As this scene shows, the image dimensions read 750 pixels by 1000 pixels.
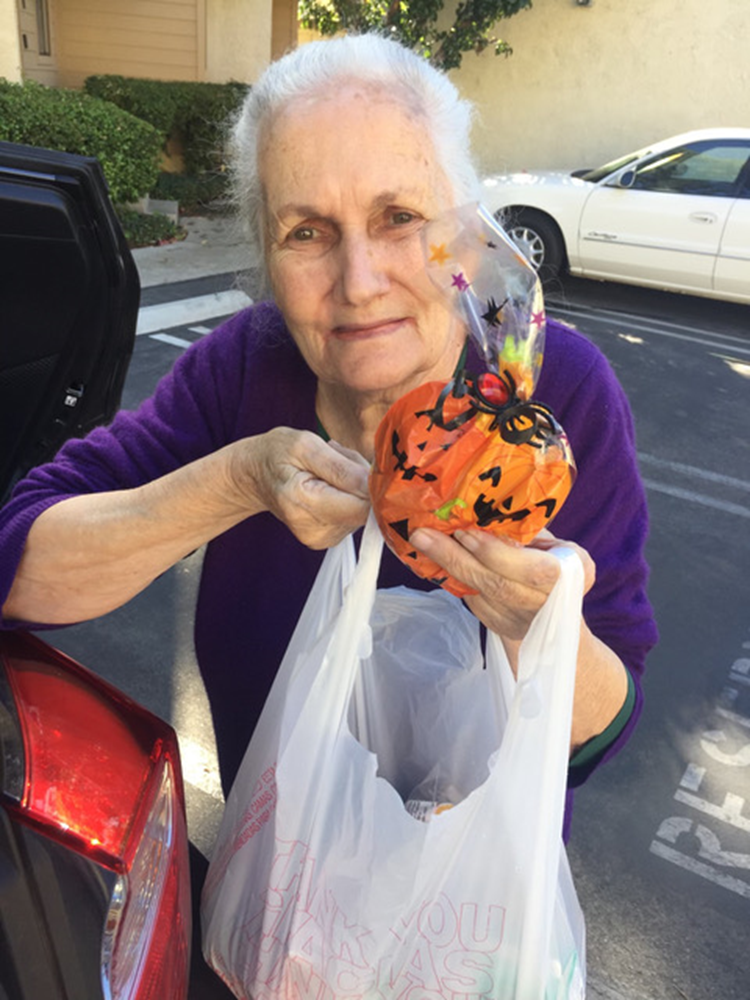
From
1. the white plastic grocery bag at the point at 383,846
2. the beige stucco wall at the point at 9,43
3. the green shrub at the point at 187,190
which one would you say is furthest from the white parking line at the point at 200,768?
the green shrub at the point at 187,190

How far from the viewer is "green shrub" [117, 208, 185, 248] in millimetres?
7801

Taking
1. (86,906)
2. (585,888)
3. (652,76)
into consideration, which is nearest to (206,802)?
(585,888)

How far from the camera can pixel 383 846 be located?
102cm

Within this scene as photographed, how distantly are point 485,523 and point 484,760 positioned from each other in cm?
49

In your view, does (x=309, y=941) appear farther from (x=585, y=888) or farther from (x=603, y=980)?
(x=585, y=888)

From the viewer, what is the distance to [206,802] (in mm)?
2273

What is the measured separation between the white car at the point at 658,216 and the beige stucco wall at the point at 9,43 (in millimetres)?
4516

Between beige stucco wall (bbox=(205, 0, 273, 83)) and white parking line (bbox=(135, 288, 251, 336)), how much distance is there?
18.6 feet

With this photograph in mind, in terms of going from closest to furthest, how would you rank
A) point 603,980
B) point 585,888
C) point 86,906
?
→ point 86,906 → point 603,980 → point 585,888

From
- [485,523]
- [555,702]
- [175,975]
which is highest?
[485,523]

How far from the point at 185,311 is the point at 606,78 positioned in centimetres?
834

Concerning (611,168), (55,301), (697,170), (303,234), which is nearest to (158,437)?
(303,234)

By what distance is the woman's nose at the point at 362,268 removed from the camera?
3.72ft

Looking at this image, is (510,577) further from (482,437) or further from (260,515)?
(260,515)
